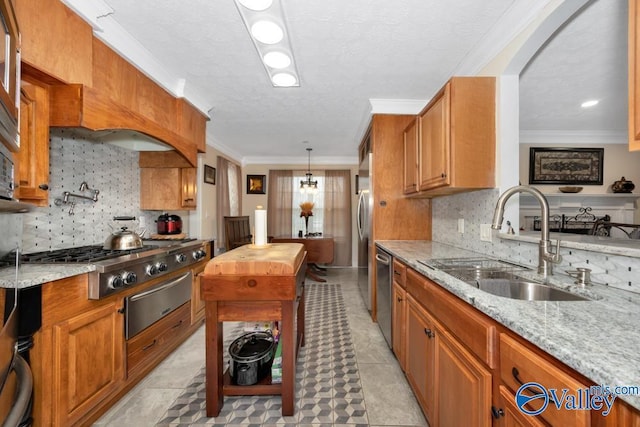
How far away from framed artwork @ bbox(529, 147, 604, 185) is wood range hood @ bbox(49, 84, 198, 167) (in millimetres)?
5253

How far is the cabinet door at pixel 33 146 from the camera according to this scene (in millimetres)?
1273

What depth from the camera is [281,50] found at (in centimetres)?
188

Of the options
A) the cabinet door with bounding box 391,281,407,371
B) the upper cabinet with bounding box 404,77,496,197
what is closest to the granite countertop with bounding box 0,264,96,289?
the cabinet door with bounding box 391,281,407,371

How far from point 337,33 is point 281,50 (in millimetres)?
423

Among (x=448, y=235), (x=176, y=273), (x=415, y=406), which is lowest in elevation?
(x=415, y=406)

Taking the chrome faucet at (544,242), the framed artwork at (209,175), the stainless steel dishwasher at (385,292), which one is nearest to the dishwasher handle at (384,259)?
the stainless steel dishwasher at (385,292)

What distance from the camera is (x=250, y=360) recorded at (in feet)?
5.33

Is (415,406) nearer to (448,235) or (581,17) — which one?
(448,235)

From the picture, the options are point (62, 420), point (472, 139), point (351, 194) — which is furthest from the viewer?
point (351, 194)

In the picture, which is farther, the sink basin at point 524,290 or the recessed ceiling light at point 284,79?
the recessed ceiling light at point 284,79

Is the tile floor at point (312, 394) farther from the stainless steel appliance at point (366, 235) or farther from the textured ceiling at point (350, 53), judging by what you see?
the textured ceiling at point (350, 53)

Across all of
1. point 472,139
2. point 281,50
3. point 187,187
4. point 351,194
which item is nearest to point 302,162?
point 351,194

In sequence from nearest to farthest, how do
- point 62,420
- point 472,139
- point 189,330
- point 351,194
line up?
point 62,420
point 472,139
point 189,330
point 351,194

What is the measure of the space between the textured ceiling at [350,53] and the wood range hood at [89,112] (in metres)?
0.56
